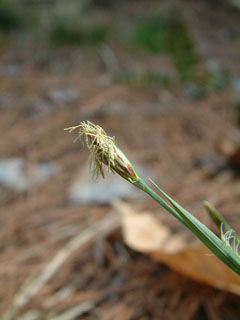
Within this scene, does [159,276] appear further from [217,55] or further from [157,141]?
[217,55]

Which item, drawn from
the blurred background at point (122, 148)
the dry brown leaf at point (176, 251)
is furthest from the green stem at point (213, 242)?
the blurred background at point (122, 148)

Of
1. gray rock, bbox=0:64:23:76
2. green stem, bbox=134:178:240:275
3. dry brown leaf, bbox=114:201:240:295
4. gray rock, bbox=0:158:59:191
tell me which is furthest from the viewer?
gray rock, bbox=0:64:23:76

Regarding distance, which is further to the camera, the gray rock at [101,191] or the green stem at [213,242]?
the gray rock at [101,191]

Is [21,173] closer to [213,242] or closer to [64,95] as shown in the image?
[64,95]

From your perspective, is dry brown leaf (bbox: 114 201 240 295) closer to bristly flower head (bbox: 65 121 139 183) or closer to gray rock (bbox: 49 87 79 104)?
bristly flower head (bbox: 65 121 139 183)

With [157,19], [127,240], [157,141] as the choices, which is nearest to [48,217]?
[127,240]

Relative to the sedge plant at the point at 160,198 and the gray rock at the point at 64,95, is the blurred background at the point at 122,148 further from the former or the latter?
the sedge plant at the point at 160,198

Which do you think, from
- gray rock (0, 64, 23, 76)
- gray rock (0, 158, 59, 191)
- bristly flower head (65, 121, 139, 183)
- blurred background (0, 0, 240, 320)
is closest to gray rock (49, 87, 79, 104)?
blurred background (0, 0, 240, 320)
